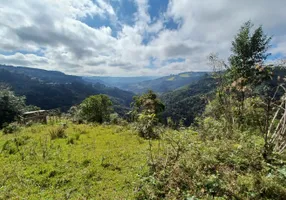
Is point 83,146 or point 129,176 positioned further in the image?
point 83,146

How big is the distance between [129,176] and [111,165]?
99cm

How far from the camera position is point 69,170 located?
5.26 m

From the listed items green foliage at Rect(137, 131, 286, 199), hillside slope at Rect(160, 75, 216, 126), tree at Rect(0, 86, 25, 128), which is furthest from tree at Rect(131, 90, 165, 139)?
tree at Rect(0, 86, 25, 128)

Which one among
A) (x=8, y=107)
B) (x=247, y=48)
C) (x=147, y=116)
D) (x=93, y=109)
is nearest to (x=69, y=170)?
(x=147, y=116)

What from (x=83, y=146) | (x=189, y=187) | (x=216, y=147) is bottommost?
(x=83, y=146)

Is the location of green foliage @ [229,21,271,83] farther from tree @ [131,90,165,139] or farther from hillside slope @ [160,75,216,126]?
tree @ [131,90,165,139]

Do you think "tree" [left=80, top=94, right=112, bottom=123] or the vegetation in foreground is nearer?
the vegetation in foreground

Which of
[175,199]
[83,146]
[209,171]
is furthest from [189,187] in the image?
[83,146]

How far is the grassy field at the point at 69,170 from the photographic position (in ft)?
13.8

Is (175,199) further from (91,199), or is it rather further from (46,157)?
(46,157)

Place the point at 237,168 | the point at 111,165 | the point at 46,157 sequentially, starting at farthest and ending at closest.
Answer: the point at 46,157 < the point at 111,165 < the point at 237,168

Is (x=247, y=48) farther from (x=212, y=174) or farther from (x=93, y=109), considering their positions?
(x=93, y=109)

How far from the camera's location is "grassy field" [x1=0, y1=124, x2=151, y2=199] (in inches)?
165

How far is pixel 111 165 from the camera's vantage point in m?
5.70
